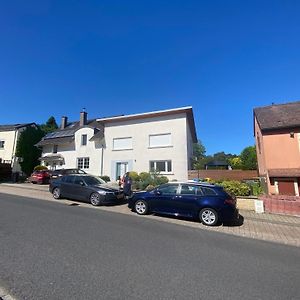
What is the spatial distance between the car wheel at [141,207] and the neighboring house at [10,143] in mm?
29429

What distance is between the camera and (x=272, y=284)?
14.9 feet

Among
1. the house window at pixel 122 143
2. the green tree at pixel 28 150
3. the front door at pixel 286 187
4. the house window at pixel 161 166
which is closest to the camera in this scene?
the front door at pixel 286 187

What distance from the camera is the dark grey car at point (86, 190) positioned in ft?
43.2

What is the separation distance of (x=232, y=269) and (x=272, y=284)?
814 millimetres

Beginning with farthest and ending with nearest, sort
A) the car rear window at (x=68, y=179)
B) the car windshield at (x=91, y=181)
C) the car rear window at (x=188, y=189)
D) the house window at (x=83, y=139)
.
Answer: the house window at (x=83, y=139)
the car rear window at (x=68, y=179)
the car windshield at (x=91, y=181)
the car rear window at (x=188, y=189)

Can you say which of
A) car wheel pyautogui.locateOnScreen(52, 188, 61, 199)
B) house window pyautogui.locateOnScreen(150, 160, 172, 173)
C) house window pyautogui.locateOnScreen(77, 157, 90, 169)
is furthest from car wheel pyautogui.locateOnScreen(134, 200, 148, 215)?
house window pyautogui.locateOnScreen(77, 157, 90, 169)

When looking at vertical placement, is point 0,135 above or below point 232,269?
above

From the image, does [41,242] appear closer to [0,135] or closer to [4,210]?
[4,210]

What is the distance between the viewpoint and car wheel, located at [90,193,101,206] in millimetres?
13109

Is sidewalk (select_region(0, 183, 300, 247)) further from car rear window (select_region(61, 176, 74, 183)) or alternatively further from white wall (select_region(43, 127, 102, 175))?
→ white wall (select_region(43, 127, 102, 175))

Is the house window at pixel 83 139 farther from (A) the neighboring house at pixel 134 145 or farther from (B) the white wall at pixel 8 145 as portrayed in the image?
(B) the white wall at pixel 8 145

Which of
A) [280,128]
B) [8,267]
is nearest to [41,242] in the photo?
[8,267]

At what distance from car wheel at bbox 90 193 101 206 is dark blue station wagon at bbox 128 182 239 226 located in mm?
2248

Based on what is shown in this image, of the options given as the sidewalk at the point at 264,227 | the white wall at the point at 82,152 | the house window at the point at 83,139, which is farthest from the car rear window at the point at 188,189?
the house window at the point at 83,139
